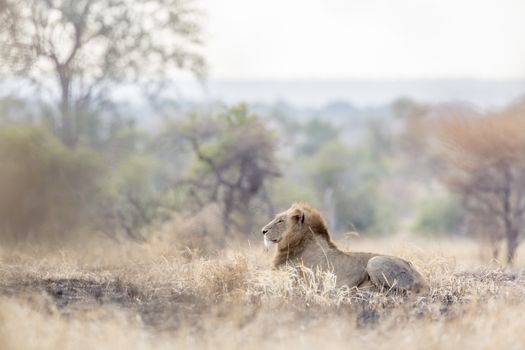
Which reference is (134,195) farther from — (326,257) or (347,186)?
(347,186)

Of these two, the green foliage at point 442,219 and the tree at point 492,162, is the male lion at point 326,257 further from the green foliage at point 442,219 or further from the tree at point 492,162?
the green foliage at point 442,219

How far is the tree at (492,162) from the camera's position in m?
21.9

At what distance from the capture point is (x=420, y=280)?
363 inches

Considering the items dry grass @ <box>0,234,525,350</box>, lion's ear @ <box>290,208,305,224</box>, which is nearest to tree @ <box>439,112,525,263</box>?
dry grass @ <box>0,234,525,350</box>

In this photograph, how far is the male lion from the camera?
29.9 ft

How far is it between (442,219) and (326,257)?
23.1 meters

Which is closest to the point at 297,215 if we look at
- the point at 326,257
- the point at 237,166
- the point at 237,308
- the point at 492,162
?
the point at 326,257

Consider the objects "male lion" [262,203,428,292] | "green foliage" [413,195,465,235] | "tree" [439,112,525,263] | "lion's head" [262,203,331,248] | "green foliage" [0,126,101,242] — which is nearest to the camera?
"male lion" [262,203,428,292]

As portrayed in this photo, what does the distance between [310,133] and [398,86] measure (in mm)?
124458

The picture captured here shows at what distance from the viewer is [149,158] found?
26.4m

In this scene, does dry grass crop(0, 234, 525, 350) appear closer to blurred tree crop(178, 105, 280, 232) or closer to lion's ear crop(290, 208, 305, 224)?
lion's ear crop(290, 208, 305, 224)

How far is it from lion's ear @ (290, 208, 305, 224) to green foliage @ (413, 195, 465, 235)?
22.1 m

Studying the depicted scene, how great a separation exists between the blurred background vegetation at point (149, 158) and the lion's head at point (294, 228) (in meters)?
6.29

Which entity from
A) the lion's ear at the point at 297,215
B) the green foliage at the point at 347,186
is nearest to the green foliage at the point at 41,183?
the green foliage at the point at 347,186
